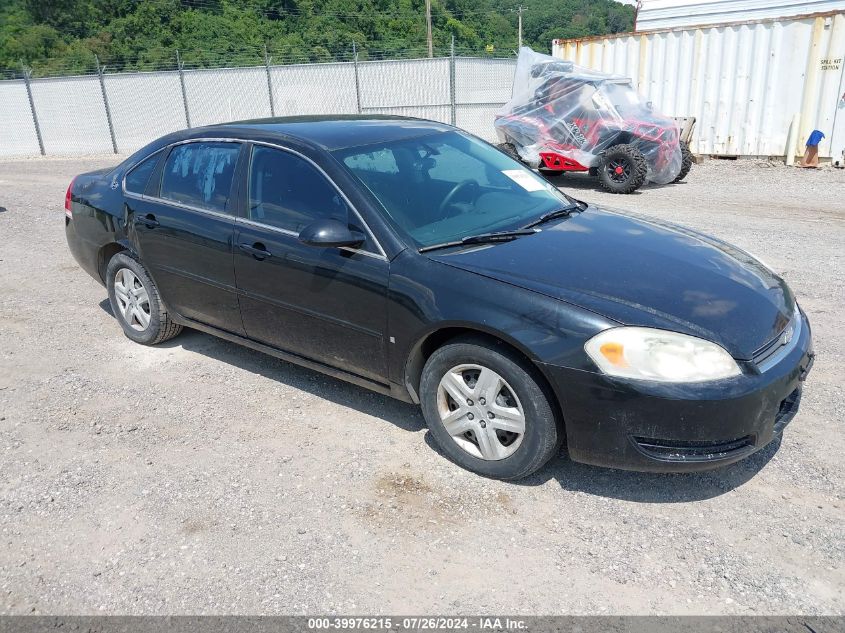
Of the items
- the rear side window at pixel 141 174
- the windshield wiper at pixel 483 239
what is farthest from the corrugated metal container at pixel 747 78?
the rear side window at pixel 141 174

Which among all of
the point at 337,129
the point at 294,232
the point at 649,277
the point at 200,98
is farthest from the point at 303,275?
the point at 200,98

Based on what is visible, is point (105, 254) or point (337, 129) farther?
point (105, 254)

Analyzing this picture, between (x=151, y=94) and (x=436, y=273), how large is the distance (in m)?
22.0

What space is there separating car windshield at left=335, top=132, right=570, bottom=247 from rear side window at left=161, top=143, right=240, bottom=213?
830mm

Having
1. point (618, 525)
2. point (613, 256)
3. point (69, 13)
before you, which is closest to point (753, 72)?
point (613, 256)

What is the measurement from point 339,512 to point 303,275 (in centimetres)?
129

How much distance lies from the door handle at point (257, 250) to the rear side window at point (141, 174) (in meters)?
1.26

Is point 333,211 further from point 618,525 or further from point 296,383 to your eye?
point 618,525

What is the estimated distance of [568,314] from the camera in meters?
3.10

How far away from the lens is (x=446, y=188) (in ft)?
13.4

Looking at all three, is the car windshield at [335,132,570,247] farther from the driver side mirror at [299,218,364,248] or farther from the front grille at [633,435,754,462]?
the front grille at [633,435,754,462]

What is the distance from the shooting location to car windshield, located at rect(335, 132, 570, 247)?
150 inches

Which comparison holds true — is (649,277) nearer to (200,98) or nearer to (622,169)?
(622,169)

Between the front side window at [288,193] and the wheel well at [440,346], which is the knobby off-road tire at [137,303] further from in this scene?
the wheel well at [440,346]
